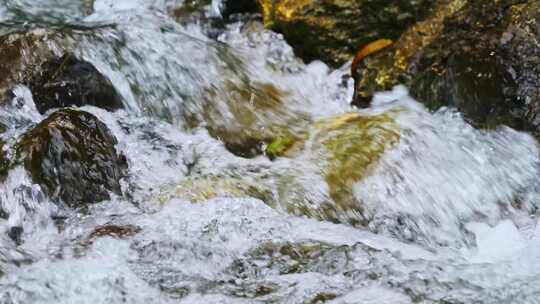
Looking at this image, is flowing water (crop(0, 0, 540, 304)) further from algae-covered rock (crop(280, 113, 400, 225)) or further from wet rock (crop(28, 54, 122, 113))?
wet rock (crop(28, 54, 122, 113))

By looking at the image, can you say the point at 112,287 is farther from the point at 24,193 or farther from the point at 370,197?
the point at 370,197

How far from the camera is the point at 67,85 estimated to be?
5500 millimetres

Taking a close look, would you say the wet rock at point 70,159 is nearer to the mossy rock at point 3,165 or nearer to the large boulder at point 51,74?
the mossy rock at point 3,165

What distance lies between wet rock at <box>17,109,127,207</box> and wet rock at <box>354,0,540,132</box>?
255 cm

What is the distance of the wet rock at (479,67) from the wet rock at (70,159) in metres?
2.55

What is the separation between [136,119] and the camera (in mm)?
5738

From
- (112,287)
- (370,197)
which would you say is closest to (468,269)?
(370,197)

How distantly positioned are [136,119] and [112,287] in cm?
213

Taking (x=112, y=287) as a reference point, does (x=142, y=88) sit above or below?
above

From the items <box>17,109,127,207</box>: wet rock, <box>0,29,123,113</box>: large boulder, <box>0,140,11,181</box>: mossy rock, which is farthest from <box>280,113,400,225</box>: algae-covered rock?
<box>0,140,11,181</box>: mossy rock

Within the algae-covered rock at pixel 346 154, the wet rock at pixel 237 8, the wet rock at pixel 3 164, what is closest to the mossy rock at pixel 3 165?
the wet rock at pixel 3 164

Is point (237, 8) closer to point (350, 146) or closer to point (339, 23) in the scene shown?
point (339, 23)

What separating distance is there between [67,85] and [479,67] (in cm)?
323

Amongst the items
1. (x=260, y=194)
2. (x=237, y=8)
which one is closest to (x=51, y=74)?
(x=260, y=194)
